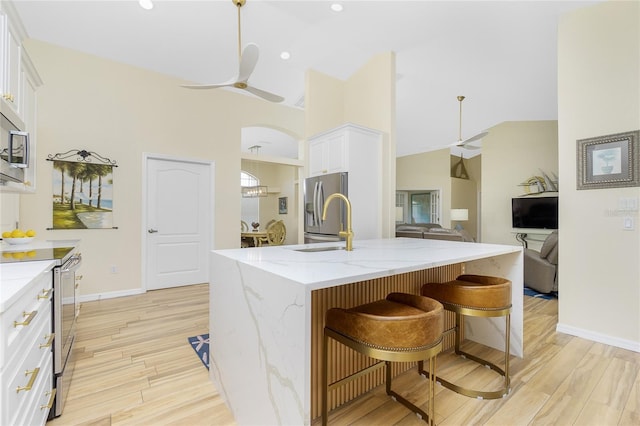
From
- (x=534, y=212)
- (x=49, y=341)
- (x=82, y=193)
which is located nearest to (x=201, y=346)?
(x=49, y=341)

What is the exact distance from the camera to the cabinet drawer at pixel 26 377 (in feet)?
3.40

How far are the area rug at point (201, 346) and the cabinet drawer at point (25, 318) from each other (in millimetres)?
1073

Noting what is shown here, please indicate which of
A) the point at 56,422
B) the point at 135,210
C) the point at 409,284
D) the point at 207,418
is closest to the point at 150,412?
the point at 207,418

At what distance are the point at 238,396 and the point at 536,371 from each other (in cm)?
203

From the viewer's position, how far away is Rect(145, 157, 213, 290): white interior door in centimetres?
439

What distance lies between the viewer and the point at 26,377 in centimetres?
121

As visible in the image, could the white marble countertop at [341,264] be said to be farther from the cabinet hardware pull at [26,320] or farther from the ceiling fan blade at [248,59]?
the ceiling fan blade at [248,59]

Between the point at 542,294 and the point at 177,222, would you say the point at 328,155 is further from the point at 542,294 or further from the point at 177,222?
the point at 542,294

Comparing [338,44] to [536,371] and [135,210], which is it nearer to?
[135,210]

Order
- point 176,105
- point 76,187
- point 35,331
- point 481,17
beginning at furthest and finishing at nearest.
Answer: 1. point 176,105
2. point 76,187
3. point 481,17
4. point 35,331

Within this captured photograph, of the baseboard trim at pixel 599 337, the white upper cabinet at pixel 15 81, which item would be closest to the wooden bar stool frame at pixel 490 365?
the baseboard trim at pixel 599 337

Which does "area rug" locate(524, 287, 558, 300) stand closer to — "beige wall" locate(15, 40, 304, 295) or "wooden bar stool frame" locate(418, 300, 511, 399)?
"wooden bar stool frame" locate(418, 300, 511, 399)

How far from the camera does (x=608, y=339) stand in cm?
266

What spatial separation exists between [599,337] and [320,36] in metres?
4.27
